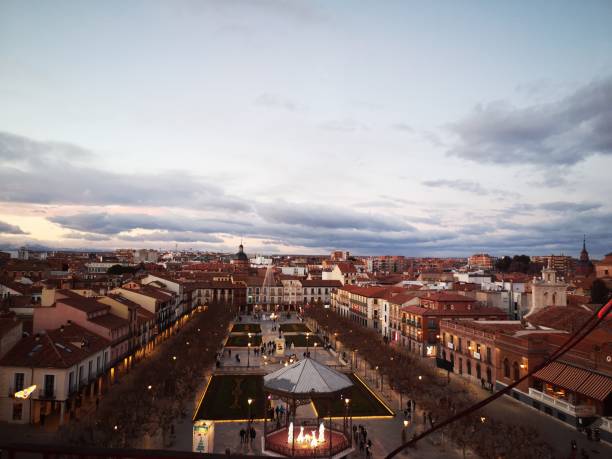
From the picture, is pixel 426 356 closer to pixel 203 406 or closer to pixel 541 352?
pixel 541 352

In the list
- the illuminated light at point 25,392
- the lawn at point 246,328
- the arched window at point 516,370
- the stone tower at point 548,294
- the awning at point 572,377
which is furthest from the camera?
the lawn at point 246,328

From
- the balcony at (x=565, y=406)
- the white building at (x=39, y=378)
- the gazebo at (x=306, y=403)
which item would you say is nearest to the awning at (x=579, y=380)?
the balcony at (x=565, y=406)

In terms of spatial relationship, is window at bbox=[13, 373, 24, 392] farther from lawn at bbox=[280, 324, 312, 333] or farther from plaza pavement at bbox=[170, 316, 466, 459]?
lawn at bbox=[280, 324, 312, 333]

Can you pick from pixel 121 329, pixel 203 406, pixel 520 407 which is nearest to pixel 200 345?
pixel 121 329

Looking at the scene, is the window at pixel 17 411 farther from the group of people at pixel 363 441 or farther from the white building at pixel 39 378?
the group of people at pixel 363 441

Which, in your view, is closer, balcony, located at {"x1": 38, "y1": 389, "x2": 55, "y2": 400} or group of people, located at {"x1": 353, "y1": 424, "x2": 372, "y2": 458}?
group of people, located at {"x1": 353, "y1": 424, "x2": 372, "y2": 458}

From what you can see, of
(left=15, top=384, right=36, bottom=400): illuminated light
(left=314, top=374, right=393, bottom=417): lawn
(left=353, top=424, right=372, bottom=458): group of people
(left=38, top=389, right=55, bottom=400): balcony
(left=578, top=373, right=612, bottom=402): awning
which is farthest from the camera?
(left=314, top=374, right=393, bottom=417): lawn

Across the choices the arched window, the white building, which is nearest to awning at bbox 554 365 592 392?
the arched window
